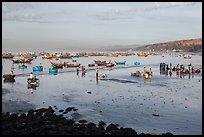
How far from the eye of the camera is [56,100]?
27656 mm

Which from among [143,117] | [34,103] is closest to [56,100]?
[34,103]

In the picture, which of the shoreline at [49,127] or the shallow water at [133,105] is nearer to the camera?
the shoreline at [49,127]

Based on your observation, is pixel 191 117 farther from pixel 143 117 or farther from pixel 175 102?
pixel 175 102

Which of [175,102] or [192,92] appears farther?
[192,92]

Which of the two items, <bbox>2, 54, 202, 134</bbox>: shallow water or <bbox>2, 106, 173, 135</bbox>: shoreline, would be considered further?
<bbox>2, 54, 202, 134</bbox>: shallow water

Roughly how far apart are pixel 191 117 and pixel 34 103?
12.9m

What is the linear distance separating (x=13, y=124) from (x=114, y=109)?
29.7 feet

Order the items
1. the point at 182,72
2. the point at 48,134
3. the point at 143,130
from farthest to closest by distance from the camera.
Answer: the point at 182,72
the point at 143,130
the point at 48,134

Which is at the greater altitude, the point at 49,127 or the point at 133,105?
the point at 49,127

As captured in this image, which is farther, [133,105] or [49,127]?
[133,105]

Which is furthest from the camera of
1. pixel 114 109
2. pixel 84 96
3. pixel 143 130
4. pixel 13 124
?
pixel 84 96

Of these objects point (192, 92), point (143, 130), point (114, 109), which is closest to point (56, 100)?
point (114, 109)

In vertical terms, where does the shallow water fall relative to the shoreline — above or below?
below

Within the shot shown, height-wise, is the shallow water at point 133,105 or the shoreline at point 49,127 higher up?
the shoreline at point 49,127
